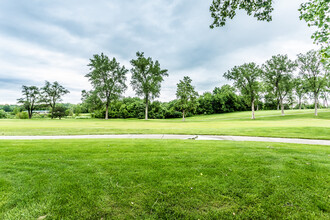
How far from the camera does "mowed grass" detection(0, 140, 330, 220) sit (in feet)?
7.97

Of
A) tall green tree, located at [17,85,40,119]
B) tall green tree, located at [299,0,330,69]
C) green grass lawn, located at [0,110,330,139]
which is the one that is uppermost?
tall green tree, located at [17,85,40,119]

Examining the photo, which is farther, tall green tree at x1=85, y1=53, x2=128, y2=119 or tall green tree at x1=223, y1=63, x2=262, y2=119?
tall green tree at x1=85, y1=53, x2=128, y2=119

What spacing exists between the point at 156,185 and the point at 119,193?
0.80 m

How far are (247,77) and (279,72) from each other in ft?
28.6

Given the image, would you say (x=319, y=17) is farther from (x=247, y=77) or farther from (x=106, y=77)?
(x=106, y=77)

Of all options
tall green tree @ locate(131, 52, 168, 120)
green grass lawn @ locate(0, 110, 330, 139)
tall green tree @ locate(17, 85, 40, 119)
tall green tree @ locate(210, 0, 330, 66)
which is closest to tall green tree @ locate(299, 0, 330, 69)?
tall green tree @ locate(210, 0, 330, 66)

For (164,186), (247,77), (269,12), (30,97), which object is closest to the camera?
(164,186)

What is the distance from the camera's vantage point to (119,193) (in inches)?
114

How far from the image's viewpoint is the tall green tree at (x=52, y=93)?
4381cm

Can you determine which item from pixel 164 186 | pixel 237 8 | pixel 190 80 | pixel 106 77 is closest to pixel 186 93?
pixel 190 80

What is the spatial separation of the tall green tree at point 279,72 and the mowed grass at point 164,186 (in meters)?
→ 38.0

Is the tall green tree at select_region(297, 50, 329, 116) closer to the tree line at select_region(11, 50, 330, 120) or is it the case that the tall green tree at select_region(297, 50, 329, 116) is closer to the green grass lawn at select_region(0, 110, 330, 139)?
the tree line at select_region(11, 50, 330, 120)

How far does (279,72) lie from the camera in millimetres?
33625

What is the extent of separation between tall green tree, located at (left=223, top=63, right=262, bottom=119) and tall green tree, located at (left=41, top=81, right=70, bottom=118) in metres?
50.5
